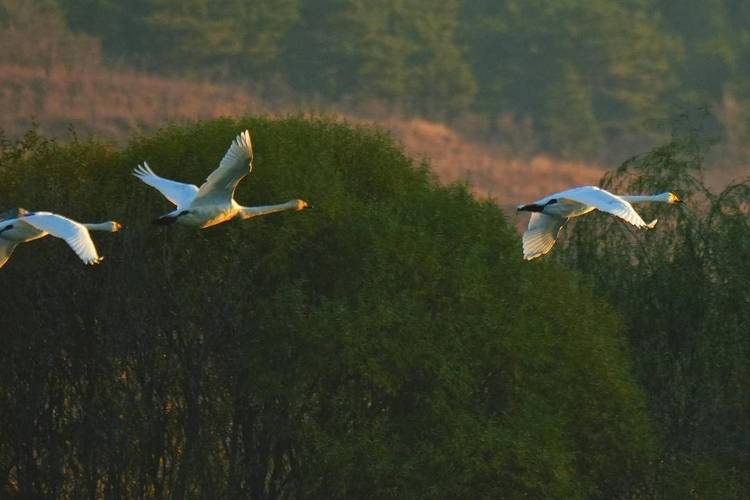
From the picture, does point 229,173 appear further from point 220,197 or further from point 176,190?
point 176,190

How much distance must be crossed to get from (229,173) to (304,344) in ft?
38.4

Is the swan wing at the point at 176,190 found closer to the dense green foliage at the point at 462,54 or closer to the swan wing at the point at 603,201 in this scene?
the swan wing at the point at 603,201

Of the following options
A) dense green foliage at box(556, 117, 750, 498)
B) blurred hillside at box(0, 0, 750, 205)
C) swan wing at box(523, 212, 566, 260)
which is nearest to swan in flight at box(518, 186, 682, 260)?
swan wing at box(523, 212, 566, 260)

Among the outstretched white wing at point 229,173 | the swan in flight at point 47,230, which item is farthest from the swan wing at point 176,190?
the outstretched white wing at point 229,173

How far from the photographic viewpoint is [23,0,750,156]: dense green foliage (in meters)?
95.8

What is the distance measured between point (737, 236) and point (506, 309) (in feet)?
21.4

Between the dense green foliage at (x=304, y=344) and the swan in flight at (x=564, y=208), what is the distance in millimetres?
8301

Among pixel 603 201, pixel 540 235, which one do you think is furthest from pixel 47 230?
pixel 603 201

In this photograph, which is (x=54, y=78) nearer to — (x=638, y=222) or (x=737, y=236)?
(x=737, y=236)

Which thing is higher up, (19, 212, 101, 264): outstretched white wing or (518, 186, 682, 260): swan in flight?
(518, 186, 682, 260): swan in flight

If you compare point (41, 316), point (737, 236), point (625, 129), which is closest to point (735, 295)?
point (737, 236)

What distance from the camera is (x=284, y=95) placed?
9256 centimetres

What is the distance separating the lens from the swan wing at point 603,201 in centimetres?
2037

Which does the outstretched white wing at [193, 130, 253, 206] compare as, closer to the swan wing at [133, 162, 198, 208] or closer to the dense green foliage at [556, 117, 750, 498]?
the swan wing at [133, 162, 198, 208]
